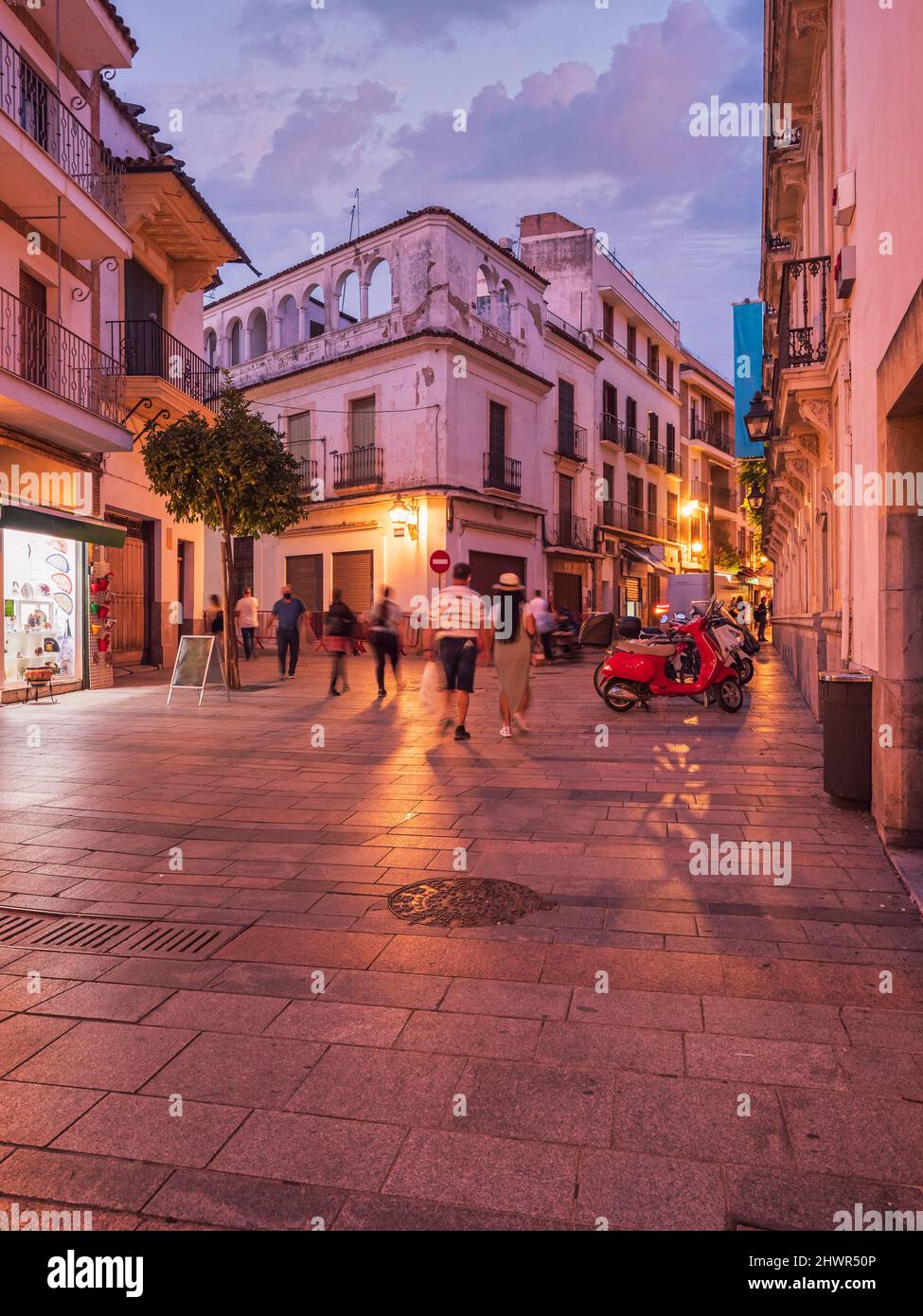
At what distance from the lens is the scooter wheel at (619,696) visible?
12312 millimetres

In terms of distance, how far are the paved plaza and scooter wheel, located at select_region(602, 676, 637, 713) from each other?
526 centimetres

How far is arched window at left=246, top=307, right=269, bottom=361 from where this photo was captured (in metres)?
31.0

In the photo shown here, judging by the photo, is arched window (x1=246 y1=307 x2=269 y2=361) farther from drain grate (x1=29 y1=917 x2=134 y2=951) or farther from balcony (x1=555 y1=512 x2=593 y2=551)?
drain grate (x1=29 y1=917 x2=134 y2=951)

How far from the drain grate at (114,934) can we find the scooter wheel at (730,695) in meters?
9.25

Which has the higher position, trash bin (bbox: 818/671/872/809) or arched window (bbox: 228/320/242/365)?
arched window (bbox: 228/320/242/365)

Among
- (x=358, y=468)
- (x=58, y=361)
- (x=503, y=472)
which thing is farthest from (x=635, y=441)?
(x=58, y=361)

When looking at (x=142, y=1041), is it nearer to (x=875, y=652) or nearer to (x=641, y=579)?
(x=875, y=652)

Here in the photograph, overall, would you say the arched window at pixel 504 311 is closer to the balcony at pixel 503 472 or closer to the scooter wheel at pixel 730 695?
the balcony at pixel 503 472

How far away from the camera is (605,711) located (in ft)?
41.8

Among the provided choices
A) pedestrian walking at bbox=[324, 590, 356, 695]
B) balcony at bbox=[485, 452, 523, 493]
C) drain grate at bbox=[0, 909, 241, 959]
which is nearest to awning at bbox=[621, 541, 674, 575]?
balcony at bbox=[485, 452, 523, 493]

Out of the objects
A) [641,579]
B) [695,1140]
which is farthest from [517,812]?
[641,579]

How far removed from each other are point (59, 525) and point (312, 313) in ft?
64.8

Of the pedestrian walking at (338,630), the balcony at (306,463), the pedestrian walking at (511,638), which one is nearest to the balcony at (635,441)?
the balcony at (306,463)
